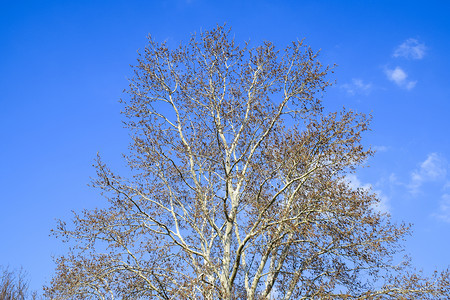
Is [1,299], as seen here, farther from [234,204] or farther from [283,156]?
[283,156]

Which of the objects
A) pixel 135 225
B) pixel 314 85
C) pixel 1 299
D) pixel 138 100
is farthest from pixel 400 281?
pixel 1 299

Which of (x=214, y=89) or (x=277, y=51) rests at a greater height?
(x=277, y=51)

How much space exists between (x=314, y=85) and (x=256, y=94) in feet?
6.41

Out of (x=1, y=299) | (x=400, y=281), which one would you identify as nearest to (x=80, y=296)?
(x=400, y=281)

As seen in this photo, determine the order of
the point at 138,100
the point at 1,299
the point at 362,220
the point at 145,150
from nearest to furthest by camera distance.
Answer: the point at 362,220, the point at 145,150, the point at 138,100, the point at 1,299

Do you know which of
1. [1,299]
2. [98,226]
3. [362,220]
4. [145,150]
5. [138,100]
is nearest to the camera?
[362,220]

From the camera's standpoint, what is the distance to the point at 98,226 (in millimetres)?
13977

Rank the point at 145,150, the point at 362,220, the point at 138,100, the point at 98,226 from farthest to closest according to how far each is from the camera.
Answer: the point at 138,100
the point at 145,150
the point at 98,226
the point at 362,220

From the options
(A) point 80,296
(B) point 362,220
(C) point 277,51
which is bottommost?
(A) point 80,296

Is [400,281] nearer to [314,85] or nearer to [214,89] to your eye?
[314,85]

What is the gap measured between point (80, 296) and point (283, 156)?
7334 mm

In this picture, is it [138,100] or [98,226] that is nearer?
[98,226]

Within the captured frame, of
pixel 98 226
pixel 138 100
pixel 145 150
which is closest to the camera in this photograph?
pixel 98 226

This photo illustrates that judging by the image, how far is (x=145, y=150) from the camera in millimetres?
15406
